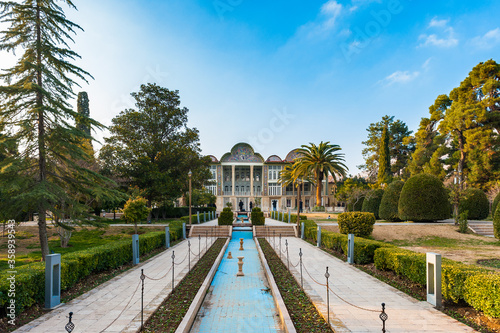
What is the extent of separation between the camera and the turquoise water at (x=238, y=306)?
17.5 ft

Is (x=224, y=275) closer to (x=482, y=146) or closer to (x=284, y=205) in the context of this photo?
(x=482, y=146)

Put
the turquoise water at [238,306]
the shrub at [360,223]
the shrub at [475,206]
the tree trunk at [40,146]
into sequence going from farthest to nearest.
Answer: the shrub at [475,206] < the shrub at [360,223] < the tree trunk at [40,146] < the turquoise water at [238,306]

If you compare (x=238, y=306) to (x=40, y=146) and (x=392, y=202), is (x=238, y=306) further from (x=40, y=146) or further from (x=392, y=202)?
(x=392, y=202)

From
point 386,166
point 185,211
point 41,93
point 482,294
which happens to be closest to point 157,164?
point 185,211

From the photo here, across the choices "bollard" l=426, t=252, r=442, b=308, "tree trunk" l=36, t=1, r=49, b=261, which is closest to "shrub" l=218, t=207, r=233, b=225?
"tree trunk" l=36, t=1, r=49, b=261

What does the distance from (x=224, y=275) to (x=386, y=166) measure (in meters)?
33.0

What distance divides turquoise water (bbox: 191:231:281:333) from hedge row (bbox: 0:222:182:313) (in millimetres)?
3364

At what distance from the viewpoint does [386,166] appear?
120ft

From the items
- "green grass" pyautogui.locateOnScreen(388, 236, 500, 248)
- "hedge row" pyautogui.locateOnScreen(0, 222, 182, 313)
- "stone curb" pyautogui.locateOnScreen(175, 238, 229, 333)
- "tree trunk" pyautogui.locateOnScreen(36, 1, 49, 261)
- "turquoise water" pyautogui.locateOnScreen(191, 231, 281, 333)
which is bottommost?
"green grass" pyautogui.locateOnScreen(388, 236, 500, 248)

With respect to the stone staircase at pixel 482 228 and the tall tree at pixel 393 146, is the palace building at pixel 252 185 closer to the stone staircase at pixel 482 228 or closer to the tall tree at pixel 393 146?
the tall tree at pixel 393 146

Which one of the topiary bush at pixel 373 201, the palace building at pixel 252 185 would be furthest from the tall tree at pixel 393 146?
the topiary bush at pixel 373 201

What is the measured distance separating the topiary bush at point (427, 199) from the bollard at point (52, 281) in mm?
19297

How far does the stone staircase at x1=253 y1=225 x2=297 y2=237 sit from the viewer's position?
1991cm

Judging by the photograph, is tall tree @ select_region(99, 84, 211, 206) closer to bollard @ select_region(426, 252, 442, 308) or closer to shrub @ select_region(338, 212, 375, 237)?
shrub @ select_region(338, 212, 375, 237)
